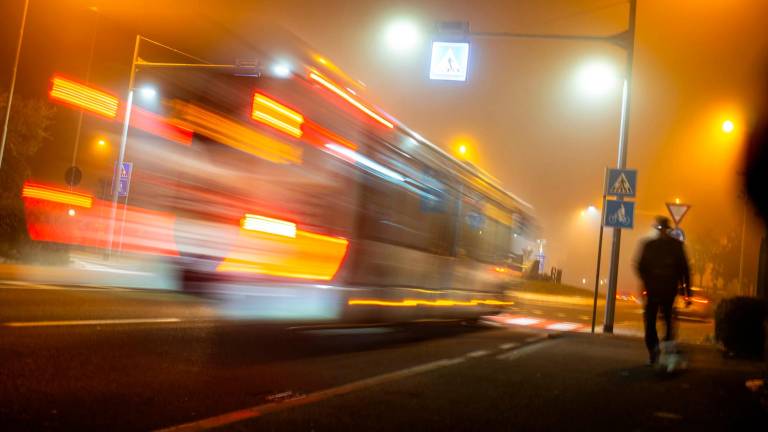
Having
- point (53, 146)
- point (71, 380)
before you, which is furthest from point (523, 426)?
point (53, 146)

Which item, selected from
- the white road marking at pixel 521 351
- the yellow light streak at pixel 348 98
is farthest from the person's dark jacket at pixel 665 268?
the yellow light streak at pixel 348 98

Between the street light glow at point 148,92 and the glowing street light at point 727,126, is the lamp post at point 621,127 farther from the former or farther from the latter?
the street light glow at point 148,92

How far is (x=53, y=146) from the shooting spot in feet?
108

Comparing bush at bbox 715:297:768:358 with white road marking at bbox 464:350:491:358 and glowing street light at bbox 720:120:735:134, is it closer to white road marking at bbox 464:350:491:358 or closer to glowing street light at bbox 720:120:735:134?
white road marking at bbox 464:350:491:358

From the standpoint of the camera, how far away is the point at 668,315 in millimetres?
8930

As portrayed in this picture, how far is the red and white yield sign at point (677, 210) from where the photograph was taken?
53.5ft

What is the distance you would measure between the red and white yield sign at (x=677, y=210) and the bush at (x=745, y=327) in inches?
171

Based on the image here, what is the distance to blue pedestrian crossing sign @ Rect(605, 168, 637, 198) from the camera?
51.0ft

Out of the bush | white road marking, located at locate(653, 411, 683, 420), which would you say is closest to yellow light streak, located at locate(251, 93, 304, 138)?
white road marking, located at locate(653, 411, 683, 420)

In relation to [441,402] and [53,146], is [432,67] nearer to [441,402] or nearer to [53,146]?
[441,402]

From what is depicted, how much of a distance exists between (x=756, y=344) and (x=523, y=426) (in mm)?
8255

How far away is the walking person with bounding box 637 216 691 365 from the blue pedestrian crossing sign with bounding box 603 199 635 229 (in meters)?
Result: 6.71

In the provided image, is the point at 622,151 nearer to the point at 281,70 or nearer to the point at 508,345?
the point at 508,345

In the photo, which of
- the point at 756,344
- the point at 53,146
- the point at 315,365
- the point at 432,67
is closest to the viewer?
the point at 315,365
